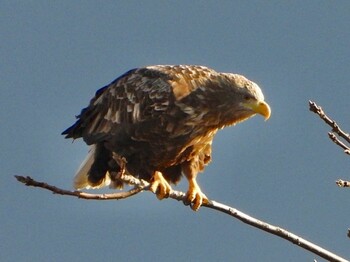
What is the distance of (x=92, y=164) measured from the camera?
8.06 meters

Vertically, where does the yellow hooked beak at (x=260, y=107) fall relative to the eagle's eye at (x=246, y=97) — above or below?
below

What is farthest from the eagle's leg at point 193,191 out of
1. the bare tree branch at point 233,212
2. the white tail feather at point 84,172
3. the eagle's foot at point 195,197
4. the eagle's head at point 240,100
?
the bare tree branch at point 233,212

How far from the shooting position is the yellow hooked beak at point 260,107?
23.3 ft

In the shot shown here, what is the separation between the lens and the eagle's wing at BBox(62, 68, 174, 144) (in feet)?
24.8

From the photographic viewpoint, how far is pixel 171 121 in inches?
289

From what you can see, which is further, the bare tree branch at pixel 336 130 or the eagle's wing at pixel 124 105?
the eagle's wing at pixel 124 105

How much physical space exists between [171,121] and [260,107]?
2.44 ft

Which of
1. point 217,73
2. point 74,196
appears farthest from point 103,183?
point 74,196

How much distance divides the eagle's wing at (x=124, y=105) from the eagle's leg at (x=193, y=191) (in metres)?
0.63

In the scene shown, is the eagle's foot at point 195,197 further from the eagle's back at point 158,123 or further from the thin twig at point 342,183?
the thin twig at point 342,183

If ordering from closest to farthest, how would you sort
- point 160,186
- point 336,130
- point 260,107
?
point 336,130
point 160,186
point 260,107

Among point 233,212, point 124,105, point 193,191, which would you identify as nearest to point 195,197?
point 193,191

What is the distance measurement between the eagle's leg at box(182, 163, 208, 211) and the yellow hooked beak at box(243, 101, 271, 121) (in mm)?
804

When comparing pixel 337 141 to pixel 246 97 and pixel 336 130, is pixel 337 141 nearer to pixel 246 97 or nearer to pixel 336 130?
pixel 336 130
